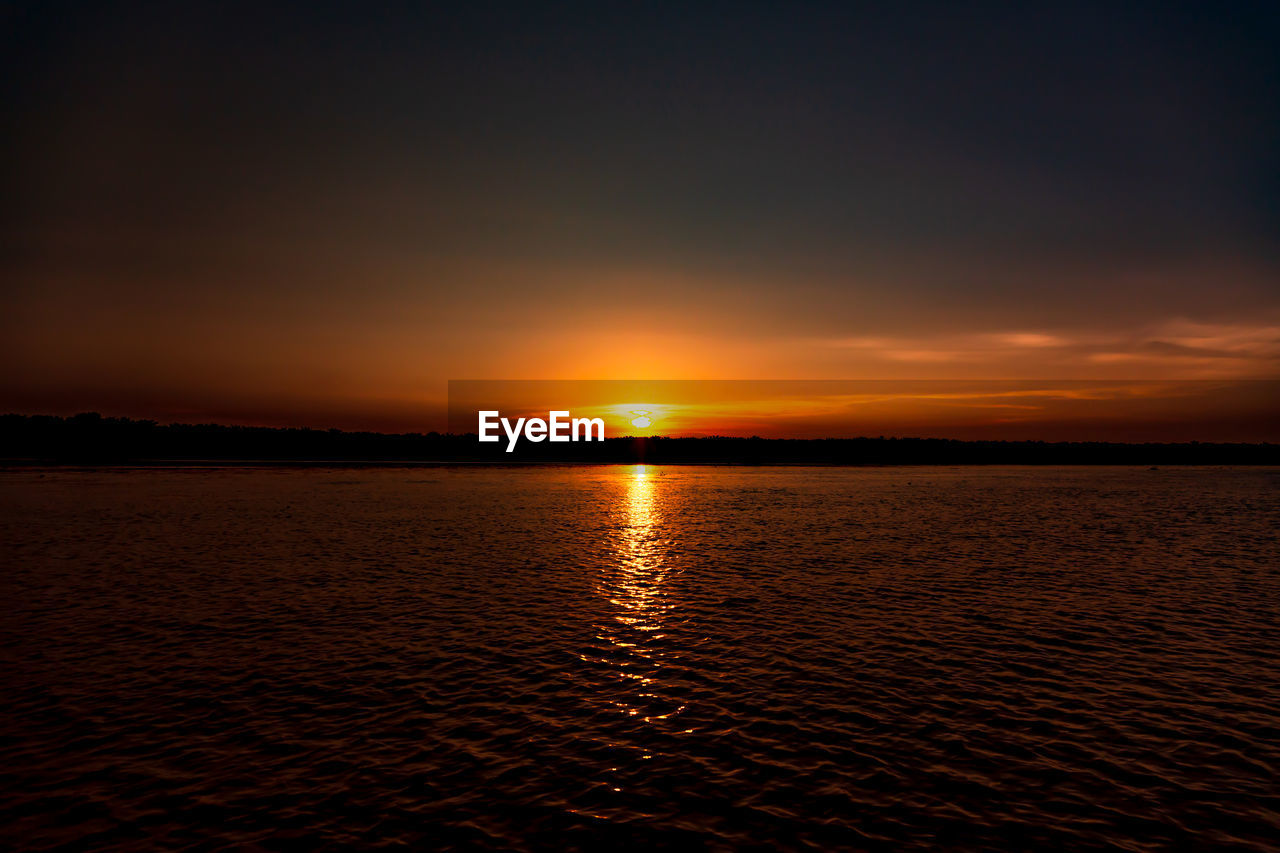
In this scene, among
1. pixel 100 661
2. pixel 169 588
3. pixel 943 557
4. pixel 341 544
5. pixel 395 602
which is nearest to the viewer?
pixel 100 661

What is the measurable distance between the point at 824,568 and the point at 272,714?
33.4m

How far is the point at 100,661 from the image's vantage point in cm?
2602

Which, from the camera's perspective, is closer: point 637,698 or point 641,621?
point 637,698

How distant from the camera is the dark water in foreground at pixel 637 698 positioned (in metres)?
15.5

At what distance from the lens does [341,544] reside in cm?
5678

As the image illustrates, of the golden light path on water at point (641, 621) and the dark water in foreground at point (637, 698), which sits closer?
the dark water in foreground at point (637, 698)

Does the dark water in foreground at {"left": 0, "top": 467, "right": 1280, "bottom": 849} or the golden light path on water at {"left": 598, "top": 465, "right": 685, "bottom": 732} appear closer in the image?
the dark water in foreground at {"left": 0, "top": 467, "right": 1280, "bottom": 849}

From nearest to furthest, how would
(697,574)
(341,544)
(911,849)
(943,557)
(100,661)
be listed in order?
1. (911,849)
2. (100,661)
3. (697,574)
4. (943,557)
5. (341,544)

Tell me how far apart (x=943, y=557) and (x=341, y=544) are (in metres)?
43.9

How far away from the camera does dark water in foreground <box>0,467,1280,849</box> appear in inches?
610

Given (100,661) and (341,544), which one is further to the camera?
(341,544)

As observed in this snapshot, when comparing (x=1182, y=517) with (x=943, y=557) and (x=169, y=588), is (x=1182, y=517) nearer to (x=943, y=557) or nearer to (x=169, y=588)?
(x=943, y=557)

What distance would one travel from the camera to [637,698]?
898 inches

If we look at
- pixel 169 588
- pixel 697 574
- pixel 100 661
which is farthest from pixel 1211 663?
pixel 169 588
